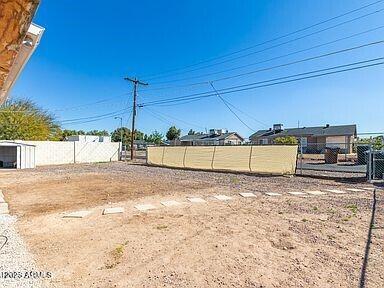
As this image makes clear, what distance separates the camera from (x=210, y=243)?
3.92 metres

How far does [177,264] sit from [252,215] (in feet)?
9.08

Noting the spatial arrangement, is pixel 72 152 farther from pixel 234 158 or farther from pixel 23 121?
pixel 234 158

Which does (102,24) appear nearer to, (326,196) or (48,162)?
(48,162)

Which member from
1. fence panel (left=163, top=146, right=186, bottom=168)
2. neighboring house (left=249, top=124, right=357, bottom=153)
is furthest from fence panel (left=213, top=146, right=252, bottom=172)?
neighboring house (left=249, top=124, right=357, bottom=153)

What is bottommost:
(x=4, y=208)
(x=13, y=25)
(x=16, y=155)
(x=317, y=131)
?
(x=4, y=208)

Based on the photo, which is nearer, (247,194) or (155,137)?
(247,194)

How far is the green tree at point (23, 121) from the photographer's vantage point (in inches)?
1065

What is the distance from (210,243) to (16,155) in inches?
847

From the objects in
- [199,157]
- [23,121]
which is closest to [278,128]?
[199,157]

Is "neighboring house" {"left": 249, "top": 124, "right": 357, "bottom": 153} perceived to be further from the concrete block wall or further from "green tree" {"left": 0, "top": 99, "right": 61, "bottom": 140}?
the concrete block wall

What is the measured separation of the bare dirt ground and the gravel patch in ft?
0.45

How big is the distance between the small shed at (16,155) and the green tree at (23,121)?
7.27 metres

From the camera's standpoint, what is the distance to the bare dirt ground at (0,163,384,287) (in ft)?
9.52

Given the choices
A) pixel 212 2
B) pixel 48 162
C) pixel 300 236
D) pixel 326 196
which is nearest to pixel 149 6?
pixel 212 2
